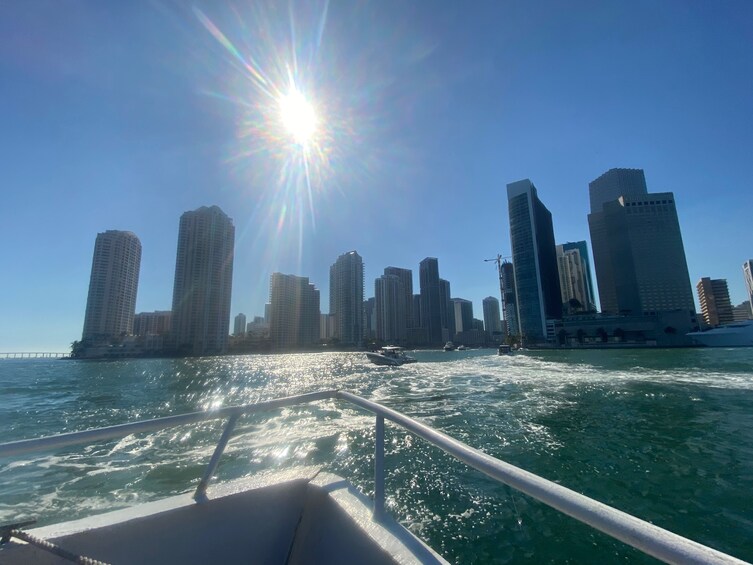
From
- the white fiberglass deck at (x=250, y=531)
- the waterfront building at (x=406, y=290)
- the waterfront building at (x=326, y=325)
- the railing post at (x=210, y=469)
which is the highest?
the waterfront building at (x=406, y=290)

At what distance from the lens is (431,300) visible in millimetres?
164000

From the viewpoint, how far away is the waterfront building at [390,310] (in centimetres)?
15038

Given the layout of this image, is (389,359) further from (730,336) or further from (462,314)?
(462,314)

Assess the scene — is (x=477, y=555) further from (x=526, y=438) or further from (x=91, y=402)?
(x=91, y=402)

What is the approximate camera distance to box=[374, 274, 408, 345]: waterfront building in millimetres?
150375

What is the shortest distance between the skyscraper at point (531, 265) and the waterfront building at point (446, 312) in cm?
4773

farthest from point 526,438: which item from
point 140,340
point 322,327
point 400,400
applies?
point 322,327

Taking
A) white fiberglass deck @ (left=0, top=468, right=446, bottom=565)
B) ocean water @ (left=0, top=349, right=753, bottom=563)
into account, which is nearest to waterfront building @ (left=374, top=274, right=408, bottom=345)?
ocean water @ (left=0, top=349, right=753, bottom=563)

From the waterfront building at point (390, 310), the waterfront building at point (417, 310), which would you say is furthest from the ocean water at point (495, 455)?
the waterfront building at point (417, 310)

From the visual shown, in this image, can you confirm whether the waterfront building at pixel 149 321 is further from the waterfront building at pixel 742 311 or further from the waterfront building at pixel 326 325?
the waterfront building at pixel 742 311

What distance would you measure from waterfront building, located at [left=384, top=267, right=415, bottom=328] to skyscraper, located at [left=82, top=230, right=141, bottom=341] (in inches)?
4094

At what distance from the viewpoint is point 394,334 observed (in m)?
150

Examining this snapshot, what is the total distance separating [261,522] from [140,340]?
12134 cm

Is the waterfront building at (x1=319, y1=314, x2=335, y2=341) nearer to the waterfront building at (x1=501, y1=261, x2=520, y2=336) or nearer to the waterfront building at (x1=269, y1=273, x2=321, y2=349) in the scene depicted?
the waterfront building at (x1=269, y1=273, x2=321, y2=349)
